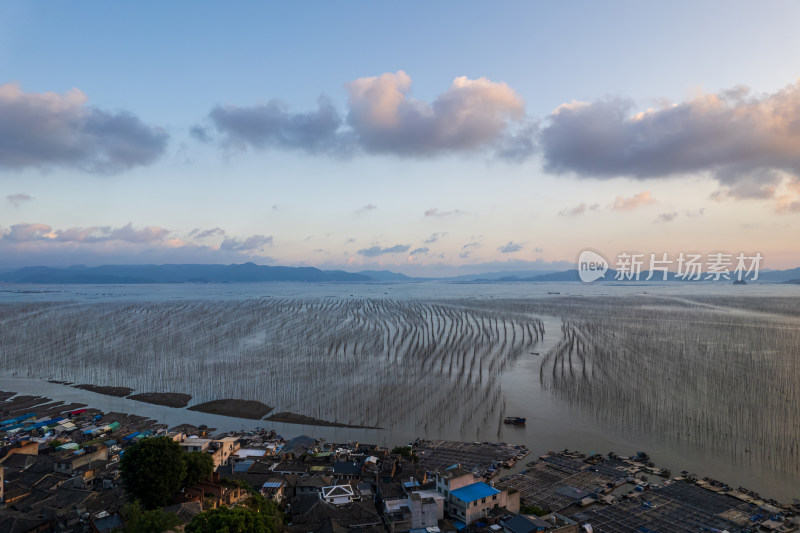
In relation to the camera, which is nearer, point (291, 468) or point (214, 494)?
point (214, 494)

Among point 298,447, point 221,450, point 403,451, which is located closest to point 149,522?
point 221,450

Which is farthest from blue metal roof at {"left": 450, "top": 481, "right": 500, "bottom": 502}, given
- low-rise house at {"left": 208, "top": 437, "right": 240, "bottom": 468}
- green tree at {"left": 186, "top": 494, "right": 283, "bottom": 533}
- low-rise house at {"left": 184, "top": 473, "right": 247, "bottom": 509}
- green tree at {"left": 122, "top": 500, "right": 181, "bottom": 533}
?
low-rise house at {"left": 208, "top": 437, "right": 240, "bottom": 468}

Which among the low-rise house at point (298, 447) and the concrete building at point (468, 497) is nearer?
the concrete building at point (468, 497)

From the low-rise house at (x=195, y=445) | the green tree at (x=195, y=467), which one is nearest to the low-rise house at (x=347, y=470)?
the green tree at (x=195, y=467)

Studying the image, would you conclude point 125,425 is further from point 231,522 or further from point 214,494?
point 231,522

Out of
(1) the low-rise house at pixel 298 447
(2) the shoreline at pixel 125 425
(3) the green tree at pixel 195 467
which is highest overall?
(3) the green tree at pixel 195 467

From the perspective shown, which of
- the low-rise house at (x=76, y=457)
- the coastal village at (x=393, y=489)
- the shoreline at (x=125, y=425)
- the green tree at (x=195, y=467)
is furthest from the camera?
the low-rise house at (x=76, y=457)

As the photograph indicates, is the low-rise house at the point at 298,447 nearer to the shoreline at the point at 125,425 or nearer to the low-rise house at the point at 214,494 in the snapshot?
the shoreline at the point at 125,425

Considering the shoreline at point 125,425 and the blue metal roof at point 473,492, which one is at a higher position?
the blue metal roof at point 473,492

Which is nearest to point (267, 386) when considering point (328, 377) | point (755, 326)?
point (328, 377)
